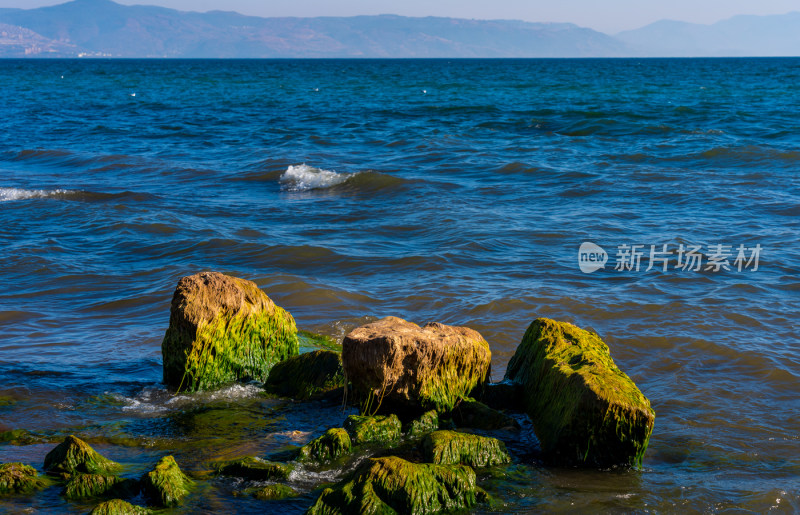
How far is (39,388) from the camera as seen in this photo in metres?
5.77

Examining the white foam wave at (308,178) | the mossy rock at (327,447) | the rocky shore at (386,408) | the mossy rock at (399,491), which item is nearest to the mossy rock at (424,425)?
the rocky shore at (386,408)

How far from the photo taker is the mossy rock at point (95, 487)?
401 cm

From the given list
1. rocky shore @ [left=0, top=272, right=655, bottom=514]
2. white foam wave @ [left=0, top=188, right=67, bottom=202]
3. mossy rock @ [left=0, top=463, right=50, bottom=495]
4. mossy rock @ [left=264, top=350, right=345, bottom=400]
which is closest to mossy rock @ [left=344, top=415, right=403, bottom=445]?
rocky shore @ [left=0, top=272, right=655, bottom=514]

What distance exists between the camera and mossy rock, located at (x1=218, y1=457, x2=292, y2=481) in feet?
14.0

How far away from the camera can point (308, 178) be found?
613 inches

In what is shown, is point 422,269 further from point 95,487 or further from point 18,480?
point 18,480

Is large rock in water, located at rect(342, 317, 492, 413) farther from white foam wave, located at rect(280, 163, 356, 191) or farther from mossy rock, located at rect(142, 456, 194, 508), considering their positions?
white foam wave, located at rect(280, 163, 356, 191)

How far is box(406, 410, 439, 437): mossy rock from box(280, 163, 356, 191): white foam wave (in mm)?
10512

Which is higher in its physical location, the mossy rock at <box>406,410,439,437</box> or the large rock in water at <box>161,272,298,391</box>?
the large rock in water at <box>161,272,298,391</box>

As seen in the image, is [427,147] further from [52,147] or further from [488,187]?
[52,147]

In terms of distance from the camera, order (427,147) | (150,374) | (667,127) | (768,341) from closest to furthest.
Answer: (150,374) → (768,341) → (427,147) → (667,127)

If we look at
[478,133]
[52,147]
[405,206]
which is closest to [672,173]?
[405,206]

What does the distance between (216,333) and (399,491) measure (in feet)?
7.61

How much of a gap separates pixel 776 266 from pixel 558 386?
5.59m
